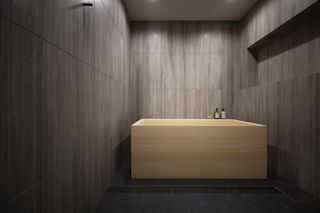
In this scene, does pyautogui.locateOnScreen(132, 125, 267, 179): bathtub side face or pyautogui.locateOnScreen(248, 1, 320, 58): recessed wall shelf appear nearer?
pyautogui.locateOnScreen(248, 1, 320, 58): recessed wall shelf

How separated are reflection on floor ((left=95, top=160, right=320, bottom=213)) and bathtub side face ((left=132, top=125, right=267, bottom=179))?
0.11 metres

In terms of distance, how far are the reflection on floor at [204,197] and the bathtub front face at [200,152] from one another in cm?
11

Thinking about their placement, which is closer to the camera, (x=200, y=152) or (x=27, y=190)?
(x=27, y=190)

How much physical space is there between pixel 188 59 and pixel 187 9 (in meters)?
0.90

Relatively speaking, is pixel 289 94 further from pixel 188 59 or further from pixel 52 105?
pixel 52 105

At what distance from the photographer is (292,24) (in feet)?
8.65

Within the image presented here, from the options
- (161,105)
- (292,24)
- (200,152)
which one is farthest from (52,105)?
(161,105)

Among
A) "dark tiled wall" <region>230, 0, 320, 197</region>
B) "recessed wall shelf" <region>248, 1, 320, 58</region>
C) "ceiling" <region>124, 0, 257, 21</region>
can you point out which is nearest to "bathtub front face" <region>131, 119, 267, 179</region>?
"dark tiled wall" <region>230, 0, 320, 197</region>

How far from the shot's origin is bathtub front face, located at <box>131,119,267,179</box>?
2668 millimetres

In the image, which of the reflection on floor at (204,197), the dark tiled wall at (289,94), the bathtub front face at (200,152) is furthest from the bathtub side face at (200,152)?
the dark tiled wall at (289,94)

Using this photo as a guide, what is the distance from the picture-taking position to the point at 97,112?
203 cm

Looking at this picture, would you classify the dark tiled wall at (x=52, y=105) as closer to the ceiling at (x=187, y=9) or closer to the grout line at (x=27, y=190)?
the grout line at (x=27, y=190)

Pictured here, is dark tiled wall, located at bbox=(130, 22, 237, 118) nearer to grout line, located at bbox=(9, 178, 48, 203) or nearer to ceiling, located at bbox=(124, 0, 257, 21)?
ceiling, located at bbox=(124, 0, 257, 21)

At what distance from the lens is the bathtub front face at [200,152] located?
2668 millimetres
